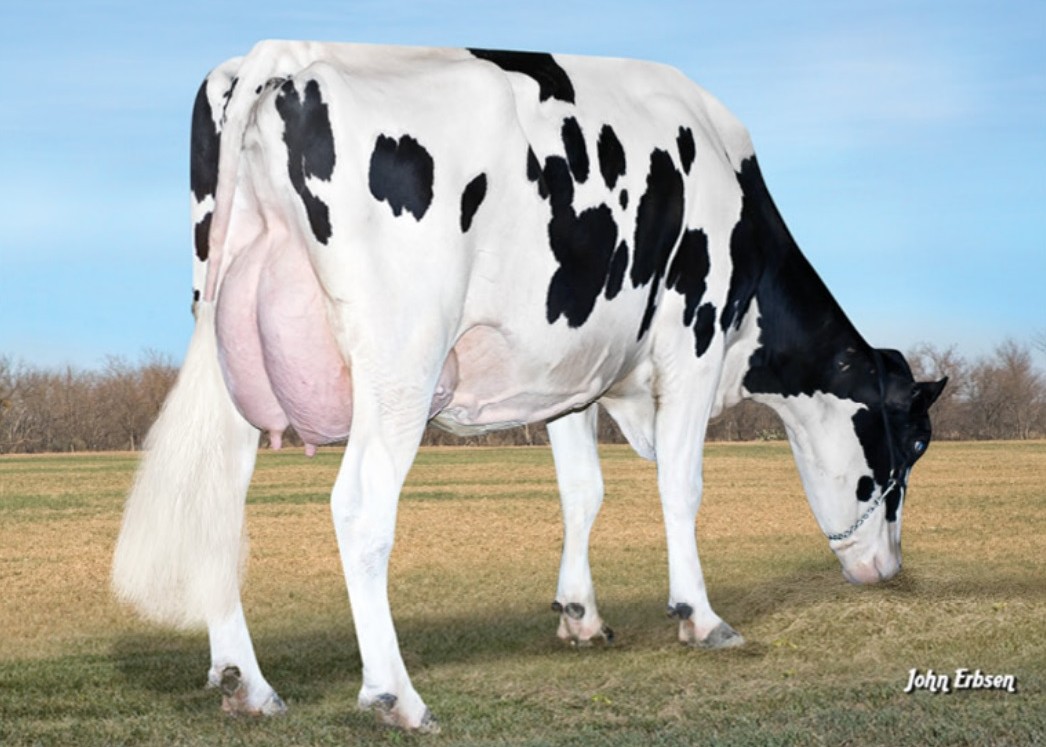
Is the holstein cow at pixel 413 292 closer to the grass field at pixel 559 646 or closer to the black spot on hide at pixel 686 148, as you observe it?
the black spot on hide at pixel 686 148

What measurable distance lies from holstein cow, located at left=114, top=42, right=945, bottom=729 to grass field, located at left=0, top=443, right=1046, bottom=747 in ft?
1.74

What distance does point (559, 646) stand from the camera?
9.19 metres

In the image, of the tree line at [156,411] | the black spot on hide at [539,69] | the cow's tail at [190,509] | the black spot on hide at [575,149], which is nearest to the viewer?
the cow's tail at [190,509]

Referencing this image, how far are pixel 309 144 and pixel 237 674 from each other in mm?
2624

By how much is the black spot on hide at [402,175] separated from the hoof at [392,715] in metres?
2.22

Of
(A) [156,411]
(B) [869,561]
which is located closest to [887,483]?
(B) [869,561]

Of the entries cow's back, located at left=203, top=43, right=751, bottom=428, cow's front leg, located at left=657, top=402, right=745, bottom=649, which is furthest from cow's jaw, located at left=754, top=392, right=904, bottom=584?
cow's back, located at left=203, top=43, right=751, bottom=428

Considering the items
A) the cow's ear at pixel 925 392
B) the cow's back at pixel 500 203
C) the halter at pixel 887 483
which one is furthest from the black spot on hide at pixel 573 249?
the cow's ear at pixel 925 392

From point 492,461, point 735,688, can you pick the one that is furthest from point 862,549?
point 492,461

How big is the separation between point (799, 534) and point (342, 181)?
39.7 feet

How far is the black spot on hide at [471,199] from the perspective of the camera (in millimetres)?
6867

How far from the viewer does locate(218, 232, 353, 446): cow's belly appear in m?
6.84

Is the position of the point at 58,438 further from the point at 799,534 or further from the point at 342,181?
the point at 342,181

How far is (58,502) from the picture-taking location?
88.1 ft
